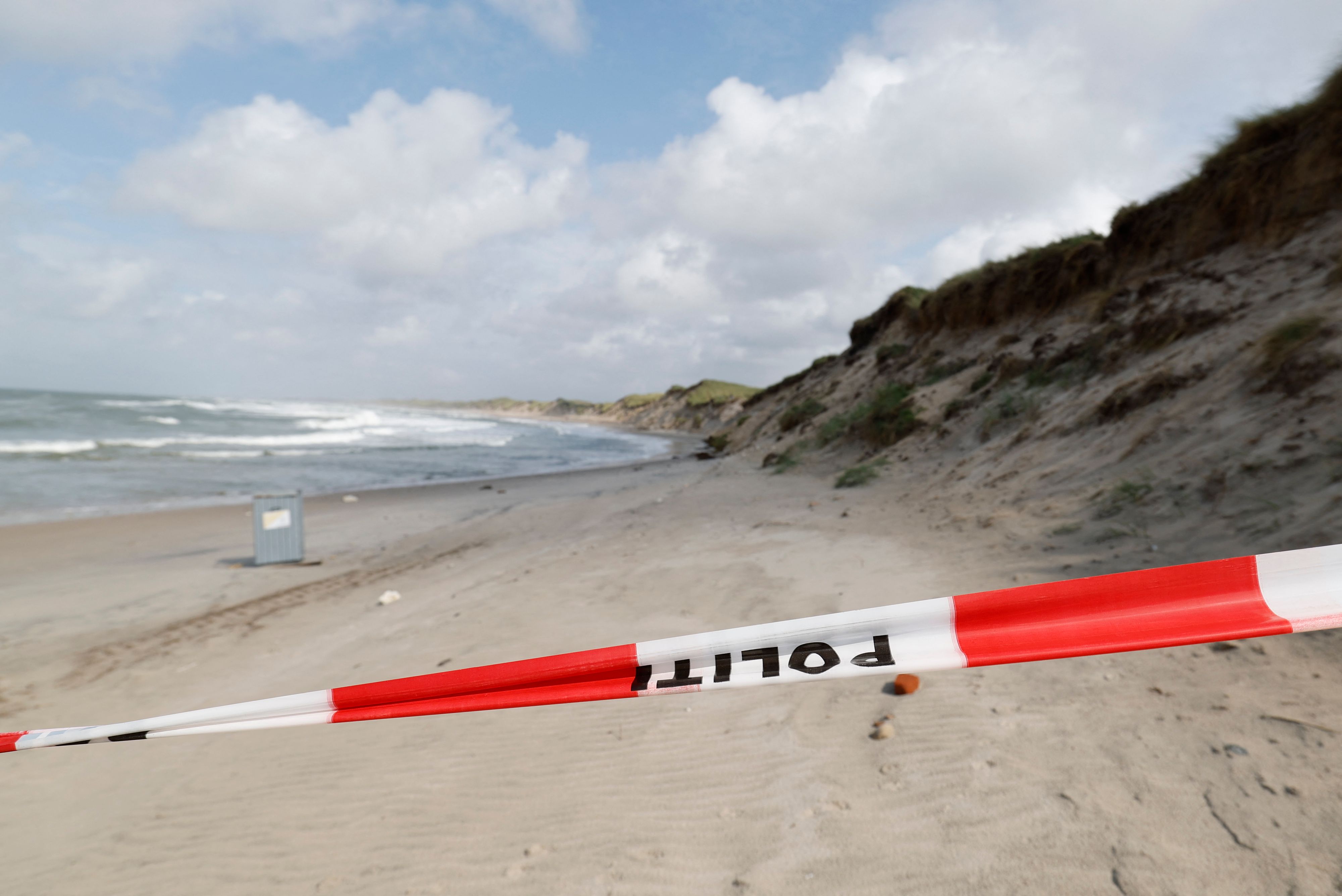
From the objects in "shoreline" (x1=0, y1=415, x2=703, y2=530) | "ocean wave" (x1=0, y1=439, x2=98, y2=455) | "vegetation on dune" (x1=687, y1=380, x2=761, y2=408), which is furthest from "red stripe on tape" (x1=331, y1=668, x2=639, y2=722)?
"vegetation on dune" (x1=687, y1=380, x2=761, y2=408)

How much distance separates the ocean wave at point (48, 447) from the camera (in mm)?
18859

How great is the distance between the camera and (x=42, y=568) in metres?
7.80

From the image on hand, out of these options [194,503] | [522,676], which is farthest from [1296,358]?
[194,503]

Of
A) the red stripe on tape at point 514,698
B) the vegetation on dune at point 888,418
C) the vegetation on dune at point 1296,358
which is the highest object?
the vegetation on dune at point 1296,358

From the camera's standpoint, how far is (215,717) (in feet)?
6.90

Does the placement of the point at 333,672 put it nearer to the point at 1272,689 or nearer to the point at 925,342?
the point at 1272,689

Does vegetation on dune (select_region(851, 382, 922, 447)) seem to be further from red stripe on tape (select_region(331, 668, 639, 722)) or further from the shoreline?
red stripe on tape (select_region(331, 668, 639, 722))

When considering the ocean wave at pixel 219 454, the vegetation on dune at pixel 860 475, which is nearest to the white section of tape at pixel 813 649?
the vegetation on dune at pixel 860 475

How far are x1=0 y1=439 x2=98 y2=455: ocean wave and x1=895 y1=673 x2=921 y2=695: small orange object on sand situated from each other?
25.0 m

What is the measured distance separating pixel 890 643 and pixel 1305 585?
984 mm

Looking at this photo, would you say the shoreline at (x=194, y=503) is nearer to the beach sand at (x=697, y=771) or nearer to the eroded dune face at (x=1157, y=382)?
the beach sand at (x=697, y=771)

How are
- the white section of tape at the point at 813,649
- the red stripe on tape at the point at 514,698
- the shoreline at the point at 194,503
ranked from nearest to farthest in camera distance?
the white section of tape at the point at 813,649
the red stripe on tape at the point at 514,698
the shoreline at the point at 194,503

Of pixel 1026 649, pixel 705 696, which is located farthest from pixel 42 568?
pixel 1026 649

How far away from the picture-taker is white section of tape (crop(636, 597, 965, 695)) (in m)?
1.72
